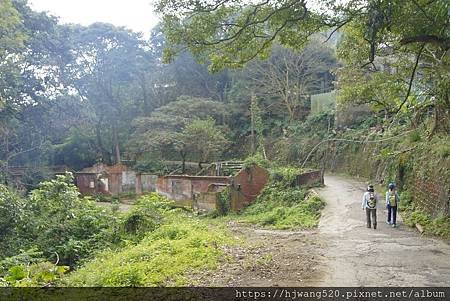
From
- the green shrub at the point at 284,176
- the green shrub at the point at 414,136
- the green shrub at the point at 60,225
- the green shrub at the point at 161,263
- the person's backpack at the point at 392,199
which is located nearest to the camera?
the green shrub at the point at 161,263

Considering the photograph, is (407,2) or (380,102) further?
(380,102)

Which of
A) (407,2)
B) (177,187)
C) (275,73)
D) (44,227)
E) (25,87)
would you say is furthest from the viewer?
(275,73)

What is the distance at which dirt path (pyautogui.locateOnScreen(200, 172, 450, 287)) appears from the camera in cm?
687

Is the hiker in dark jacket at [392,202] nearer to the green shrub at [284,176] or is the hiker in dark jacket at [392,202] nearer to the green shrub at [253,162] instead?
the green shrub at [284,176]

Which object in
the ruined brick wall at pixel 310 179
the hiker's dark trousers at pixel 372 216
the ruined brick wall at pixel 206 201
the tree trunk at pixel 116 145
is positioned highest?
the tree trunk at pixel 116 145

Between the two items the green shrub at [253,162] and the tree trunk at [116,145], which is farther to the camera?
the tree trunk at [116,145]

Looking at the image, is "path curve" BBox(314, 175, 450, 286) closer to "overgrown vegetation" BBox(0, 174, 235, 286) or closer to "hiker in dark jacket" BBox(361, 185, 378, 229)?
"hiker in dark jacket" BBox(361, 185, 378, 229)

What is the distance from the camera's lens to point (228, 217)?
18062 millimetres

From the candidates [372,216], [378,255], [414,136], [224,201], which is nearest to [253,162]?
[224,201]

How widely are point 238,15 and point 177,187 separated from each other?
15.4 m

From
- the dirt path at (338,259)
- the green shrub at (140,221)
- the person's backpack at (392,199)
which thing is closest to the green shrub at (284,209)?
the dirt path at (338,259)

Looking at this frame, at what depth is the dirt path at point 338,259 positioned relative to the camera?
6871 millimetres

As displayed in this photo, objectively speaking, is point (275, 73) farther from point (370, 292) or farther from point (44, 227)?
point (370, 292)

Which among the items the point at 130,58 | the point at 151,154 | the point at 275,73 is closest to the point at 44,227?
the point at 151,154
